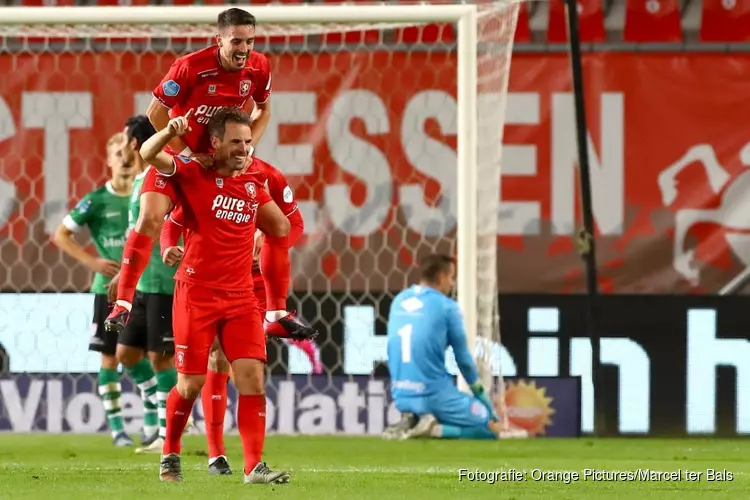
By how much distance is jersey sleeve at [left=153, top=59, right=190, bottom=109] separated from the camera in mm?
6004

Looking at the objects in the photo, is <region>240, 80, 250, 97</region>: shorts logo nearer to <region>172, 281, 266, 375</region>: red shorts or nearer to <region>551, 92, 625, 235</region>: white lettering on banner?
<region>172, 281, 266, 375</region>: red shorts

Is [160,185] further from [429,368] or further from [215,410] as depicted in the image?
[429,368]

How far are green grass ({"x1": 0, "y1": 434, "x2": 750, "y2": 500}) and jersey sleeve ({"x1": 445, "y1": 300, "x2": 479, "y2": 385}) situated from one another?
1.25 ft

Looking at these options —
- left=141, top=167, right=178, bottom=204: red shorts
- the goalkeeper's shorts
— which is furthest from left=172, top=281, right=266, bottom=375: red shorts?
the goalkeeper's shorts

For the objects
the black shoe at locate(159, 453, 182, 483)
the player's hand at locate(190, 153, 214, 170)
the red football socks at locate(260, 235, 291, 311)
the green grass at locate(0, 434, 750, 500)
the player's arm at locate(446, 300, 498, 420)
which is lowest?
the green grass at locate(0, 434, 750, 500)

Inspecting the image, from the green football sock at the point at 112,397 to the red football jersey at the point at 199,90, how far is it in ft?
8.04

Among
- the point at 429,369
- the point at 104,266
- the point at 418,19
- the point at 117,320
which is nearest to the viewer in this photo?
the point at 117,320

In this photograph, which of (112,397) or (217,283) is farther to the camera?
(112,397)

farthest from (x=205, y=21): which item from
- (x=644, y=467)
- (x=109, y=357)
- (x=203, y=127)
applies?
(x=644, y=467)

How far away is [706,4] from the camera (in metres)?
9.23

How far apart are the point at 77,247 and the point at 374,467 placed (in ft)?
7.91

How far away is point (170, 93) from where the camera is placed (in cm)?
601

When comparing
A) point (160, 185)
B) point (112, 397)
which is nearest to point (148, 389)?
point (112, 397)

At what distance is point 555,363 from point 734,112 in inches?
71.6
